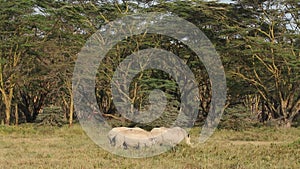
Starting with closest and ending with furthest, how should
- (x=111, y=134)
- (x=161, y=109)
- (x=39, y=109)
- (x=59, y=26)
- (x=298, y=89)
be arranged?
(x=111, y=134) < (x=161, y=109) < (x=298, y=89) < (x=59, y=26) < (x=39, y=109)

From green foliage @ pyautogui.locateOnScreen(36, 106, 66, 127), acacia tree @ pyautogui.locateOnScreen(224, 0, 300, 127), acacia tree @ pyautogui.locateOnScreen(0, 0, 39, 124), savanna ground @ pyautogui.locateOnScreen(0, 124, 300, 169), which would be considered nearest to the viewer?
savanna ground @ pyautogui.locateOnScreen(0, 124, 300, 169)

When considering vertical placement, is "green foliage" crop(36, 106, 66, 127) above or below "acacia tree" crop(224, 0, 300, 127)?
below

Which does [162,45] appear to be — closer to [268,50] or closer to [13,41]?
[268,50]

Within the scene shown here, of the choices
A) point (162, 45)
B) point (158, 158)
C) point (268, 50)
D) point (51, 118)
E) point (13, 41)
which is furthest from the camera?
point (162, 45)

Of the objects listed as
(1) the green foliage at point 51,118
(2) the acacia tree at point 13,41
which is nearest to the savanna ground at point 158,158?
(1) the green foliage at point 51,118

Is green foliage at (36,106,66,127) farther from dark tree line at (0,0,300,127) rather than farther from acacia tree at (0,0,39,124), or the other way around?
acacia tree at (0,0,39,124)

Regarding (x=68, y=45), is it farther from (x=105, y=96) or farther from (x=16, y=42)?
(x=105, y=96)

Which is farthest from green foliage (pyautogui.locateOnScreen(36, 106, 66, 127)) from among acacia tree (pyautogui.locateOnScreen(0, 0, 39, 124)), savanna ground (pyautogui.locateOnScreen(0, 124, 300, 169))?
savanna ground (pyautogui.locateOnScreen(0, 124, 300, 169))

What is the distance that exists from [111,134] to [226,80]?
1192 centimetres

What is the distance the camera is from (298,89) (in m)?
22.5

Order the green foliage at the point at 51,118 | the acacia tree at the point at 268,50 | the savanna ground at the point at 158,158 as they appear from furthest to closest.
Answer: the green foliage at the point at 51,118 → the acacia tree at the point at 268,50 → the savanna ground at the point at 158,158

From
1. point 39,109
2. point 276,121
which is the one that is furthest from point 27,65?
point 276,121

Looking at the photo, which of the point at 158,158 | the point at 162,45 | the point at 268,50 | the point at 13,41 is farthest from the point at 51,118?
the point at 158,158

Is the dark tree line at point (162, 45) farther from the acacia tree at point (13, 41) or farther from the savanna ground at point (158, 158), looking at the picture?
the savanna ground at point (158, 158)
